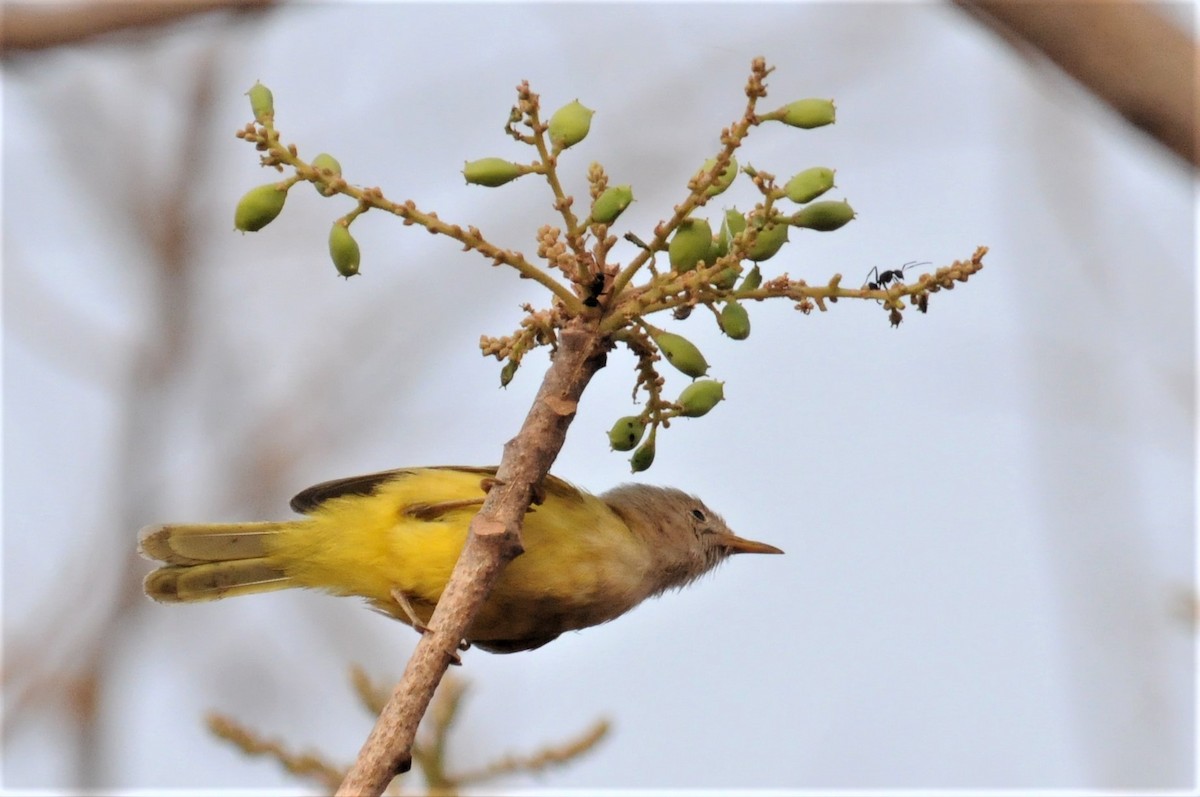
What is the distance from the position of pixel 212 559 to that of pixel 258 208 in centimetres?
248

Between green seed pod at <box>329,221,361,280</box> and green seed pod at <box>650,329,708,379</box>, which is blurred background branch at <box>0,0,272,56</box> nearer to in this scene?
green seed pod at <box>329,221,361,280</box>

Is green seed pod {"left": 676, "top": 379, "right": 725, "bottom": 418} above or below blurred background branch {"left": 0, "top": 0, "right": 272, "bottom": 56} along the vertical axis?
below

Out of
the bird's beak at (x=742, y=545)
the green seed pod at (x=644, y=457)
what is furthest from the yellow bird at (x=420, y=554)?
the green seed pod at (x=644, y=457)

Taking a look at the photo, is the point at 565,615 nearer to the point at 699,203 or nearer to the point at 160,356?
the point at 699,203

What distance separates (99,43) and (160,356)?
3.28 meters

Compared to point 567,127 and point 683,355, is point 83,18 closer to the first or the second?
point 567,127

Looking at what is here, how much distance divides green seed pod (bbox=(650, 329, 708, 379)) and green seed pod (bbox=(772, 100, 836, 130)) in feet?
1.68

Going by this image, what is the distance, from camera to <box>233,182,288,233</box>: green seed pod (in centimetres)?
265

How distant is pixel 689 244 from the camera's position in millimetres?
2621

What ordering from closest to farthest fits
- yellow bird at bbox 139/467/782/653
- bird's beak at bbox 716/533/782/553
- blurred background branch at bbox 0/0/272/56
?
yellow bird at bbox 139/467/782/653, blurred background branch at bbox 0/0/272/56, bird's beak at bbox 716/533/782/553

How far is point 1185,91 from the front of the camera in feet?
11.2

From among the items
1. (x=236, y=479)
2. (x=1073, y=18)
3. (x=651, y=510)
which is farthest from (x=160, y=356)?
(x=1073, y=18)

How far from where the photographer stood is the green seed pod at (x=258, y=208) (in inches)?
104

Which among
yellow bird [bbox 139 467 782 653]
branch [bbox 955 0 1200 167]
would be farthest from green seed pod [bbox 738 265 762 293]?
yellow bird [bbox 139 467 782 653]
